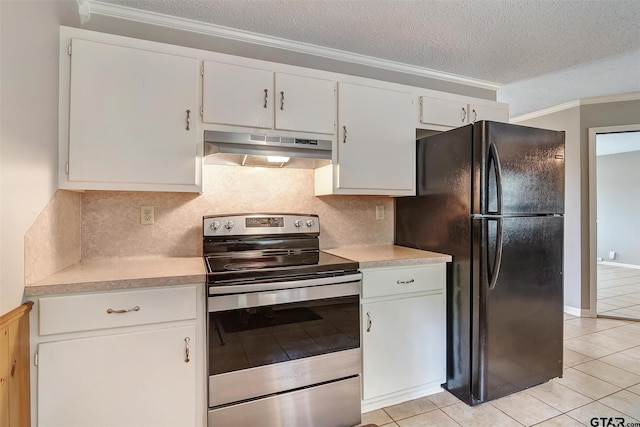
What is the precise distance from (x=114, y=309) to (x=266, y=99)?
1364mm

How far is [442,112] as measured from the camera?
249cm

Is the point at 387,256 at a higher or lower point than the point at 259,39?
lower

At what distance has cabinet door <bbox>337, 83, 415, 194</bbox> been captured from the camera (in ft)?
7.00

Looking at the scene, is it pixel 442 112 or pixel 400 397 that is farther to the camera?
pixel 442 112

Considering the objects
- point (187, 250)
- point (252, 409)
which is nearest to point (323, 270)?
point (252, 409)

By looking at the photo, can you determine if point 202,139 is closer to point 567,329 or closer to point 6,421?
point 6,421

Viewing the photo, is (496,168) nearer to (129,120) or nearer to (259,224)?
(259,224)

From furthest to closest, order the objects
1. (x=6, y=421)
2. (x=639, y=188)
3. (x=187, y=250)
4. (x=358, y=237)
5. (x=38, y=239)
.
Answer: (x=639, y=188), (x=358, y=237), (x=187, y=250), (x=38, y=239), (x=6, y=421)

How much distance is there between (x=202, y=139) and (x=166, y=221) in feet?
2.00

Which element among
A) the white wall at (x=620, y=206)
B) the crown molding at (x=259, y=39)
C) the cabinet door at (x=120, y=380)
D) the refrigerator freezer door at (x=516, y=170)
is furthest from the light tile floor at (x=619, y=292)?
the cabinet door at (x=120, y=380)

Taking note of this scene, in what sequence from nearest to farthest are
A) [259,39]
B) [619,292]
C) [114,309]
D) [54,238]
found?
[114,309], [54,238], [259,39], [619,292]

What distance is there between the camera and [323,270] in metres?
1.74

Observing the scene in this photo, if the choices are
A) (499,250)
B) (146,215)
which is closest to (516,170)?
(499,250)

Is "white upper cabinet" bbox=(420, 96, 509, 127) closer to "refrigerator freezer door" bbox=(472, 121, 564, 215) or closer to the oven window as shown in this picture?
"refrigerator freezer door" bbox=(472, 121, 564, 215)
